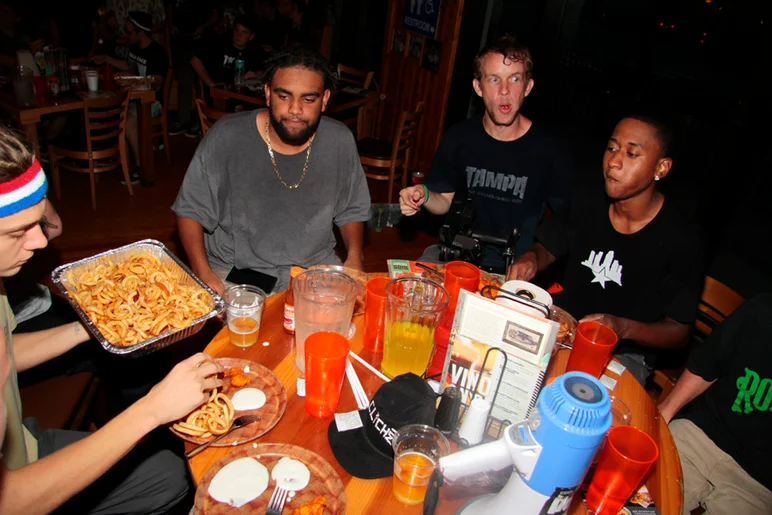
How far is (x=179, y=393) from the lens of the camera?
1.40 metres

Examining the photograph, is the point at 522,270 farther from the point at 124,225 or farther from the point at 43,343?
the point at 124,225

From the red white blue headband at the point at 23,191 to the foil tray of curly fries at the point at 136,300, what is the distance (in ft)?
1.66

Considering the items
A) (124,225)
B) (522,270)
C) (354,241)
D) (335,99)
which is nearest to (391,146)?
(335,99)

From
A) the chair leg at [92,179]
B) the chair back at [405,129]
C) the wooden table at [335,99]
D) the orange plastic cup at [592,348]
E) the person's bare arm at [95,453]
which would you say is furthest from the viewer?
the wooden table at [335,99]

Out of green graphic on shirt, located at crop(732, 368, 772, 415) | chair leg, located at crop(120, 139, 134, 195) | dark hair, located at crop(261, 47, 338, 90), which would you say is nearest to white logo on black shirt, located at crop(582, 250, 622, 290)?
green graphic on shirt, located at crop(732, 368, 772, 415)

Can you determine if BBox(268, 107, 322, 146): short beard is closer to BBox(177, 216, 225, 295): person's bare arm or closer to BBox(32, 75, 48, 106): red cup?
BBox(177, 216, 225, 295): person's bare arm

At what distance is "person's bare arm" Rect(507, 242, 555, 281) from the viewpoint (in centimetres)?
239

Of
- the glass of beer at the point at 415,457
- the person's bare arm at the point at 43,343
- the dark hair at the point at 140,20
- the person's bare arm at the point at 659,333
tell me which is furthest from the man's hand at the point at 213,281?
the dark hair at the point at 140,20

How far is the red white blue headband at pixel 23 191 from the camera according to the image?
1.32 metres

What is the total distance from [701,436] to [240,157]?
2.50m

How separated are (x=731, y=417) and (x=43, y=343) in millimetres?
2661

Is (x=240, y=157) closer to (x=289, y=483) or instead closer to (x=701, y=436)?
(x=289, y=483)

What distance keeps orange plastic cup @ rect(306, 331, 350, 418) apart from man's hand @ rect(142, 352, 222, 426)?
282mm

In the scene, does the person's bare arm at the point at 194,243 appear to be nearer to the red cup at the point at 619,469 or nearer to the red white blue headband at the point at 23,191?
the red white blue headband at the point at 23,191
